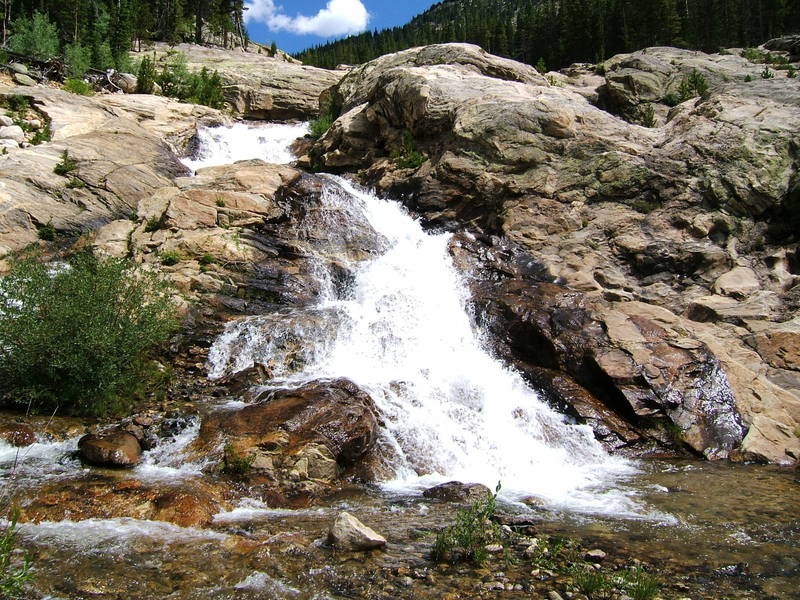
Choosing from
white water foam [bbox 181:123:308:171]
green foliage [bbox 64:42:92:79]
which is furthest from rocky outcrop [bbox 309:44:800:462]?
green foliage [bbox 64:42:92:79]

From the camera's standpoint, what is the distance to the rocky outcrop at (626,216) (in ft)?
43.1

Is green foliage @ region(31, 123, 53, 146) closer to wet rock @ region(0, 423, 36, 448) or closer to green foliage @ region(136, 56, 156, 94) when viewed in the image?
green foliage @ region(136, 56, 156, 94)

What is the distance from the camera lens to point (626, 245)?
62.0 ft

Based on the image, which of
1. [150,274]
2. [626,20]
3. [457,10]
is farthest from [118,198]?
[457,10]

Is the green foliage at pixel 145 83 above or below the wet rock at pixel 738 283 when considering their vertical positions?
above

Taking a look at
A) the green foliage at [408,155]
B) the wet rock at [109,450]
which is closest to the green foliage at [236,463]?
the wet rock at [109,450]

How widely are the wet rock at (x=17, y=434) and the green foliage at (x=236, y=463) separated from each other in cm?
341

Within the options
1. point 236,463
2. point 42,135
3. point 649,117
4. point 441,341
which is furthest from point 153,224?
point 649,117

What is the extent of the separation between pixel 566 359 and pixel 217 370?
9.07m

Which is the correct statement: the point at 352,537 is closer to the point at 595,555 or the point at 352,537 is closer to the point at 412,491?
the point at 595,555

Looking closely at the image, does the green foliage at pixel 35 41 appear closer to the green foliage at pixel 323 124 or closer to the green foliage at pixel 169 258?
the green foliage at pixel 323 124

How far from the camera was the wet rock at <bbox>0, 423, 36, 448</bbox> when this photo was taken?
874 cm

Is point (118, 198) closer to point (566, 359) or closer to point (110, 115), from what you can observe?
point (110, 115)

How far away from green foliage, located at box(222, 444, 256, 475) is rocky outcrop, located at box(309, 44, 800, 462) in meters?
7.97
